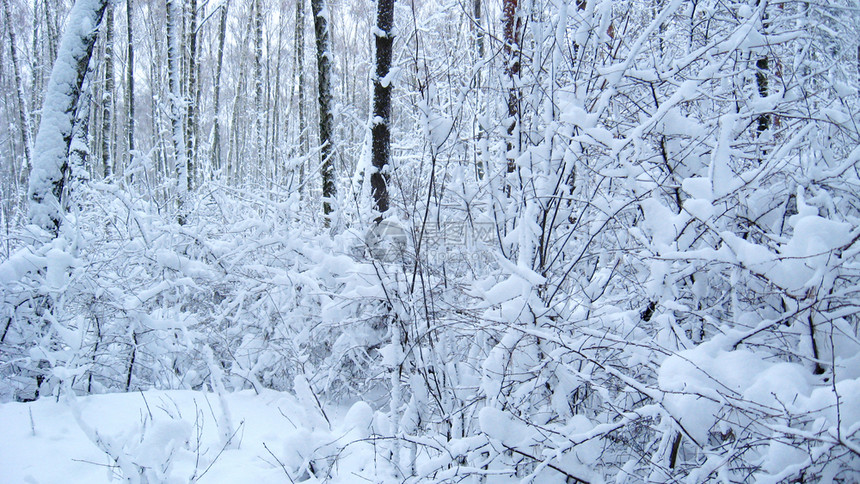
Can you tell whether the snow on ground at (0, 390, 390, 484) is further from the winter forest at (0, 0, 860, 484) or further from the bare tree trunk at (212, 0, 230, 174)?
the bare tree trunk at (212, 0, 230, 174)

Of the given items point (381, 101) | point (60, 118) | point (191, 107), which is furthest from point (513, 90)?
point (191, 107)

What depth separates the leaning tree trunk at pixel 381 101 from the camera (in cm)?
514

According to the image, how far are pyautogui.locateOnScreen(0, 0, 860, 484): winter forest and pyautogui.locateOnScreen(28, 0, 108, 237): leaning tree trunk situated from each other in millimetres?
19

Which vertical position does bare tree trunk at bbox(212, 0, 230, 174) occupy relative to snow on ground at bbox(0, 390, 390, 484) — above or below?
above

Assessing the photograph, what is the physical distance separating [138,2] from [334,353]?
2055 cm

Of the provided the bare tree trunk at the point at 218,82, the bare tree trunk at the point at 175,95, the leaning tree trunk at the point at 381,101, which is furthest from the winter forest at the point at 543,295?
the bare tree trunk at the point at 218,82

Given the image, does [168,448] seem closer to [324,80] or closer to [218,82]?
[324,80]

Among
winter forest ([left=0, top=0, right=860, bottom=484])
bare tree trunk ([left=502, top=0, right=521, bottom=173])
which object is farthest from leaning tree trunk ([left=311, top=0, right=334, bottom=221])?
bare tree trunk ([left=502, top=0, right=521, bottom=173])

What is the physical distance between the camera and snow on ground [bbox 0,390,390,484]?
6.50ft

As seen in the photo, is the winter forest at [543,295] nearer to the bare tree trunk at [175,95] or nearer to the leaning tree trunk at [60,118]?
the leaning tree trunk at [60,118]

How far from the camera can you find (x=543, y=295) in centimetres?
232

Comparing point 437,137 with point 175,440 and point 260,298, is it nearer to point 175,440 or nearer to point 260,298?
point 175,440

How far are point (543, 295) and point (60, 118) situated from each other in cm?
467

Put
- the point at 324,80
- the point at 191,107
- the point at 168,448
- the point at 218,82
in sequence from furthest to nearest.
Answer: the point at 218,82
the point at 191,107
the point at 324,80
the point at 168,448
